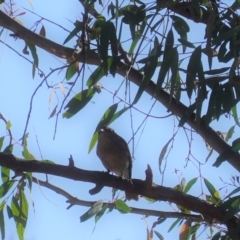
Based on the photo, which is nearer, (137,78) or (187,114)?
(187,114)

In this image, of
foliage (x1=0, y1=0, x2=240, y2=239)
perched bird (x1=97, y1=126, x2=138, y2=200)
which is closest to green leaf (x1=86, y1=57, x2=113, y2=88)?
foliage (x1=0, y1=0, x2=240, y2=239)

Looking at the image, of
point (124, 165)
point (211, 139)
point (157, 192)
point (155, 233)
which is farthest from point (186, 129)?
point (124, 165)

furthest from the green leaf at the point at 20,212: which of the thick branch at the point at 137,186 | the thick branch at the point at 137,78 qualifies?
the thick branch at the point at 137,78

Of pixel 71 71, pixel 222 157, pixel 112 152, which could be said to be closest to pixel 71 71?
pixel 71 71

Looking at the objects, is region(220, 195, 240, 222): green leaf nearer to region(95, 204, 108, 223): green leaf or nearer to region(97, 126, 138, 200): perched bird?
region(95, 204, 108, 223): green leaf

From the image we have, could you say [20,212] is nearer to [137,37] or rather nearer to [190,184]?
[190,184]

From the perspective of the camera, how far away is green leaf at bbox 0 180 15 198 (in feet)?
6.45

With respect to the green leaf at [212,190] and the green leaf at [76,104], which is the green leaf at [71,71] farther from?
the green leaf at [212,190]

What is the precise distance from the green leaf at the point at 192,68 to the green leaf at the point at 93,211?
516 millimetres

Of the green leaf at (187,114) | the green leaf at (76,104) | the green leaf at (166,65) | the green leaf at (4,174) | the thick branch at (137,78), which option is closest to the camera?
the green leaf at (166,65)

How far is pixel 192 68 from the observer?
1.59 m

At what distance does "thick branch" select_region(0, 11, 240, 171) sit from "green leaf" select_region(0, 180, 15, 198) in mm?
450

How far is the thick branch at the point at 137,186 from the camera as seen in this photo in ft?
5.33

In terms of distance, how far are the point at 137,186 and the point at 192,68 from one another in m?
0.39
